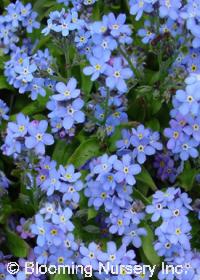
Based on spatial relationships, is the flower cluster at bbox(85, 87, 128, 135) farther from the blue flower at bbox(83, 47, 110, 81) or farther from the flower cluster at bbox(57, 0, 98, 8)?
the flower cluster at bbox(57, 0, 98, 8)

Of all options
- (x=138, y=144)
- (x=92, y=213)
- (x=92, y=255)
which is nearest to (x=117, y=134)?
(x=138, y=144)

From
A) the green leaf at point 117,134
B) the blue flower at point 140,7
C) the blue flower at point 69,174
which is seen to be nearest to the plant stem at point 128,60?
the blue flower at point 140,7

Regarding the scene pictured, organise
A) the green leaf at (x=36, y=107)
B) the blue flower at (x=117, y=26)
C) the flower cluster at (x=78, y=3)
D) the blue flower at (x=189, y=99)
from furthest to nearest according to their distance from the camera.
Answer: the flower cluster at (x=78, y=3), the green leaf at (x=36, y=107), the blue flower at (x=117, y=26), the blue flower at (x=189, y=99)

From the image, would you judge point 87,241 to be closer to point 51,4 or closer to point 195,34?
point 195,34

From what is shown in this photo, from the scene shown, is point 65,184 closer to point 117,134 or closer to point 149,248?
point 117,134

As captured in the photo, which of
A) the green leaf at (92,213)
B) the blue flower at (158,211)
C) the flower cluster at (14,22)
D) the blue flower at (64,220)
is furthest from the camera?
the flower cluster at (14,22)

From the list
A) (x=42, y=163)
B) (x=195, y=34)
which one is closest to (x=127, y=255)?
(x=42, y=163)

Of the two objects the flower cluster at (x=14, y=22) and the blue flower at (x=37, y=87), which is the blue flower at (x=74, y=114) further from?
the flower cluster at (x=14, y=22)

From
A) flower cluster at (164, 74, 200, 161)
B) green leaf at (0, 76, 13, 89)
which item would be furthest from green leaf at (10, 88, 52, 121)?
flower cluster at (164, 74, 200, 161)
